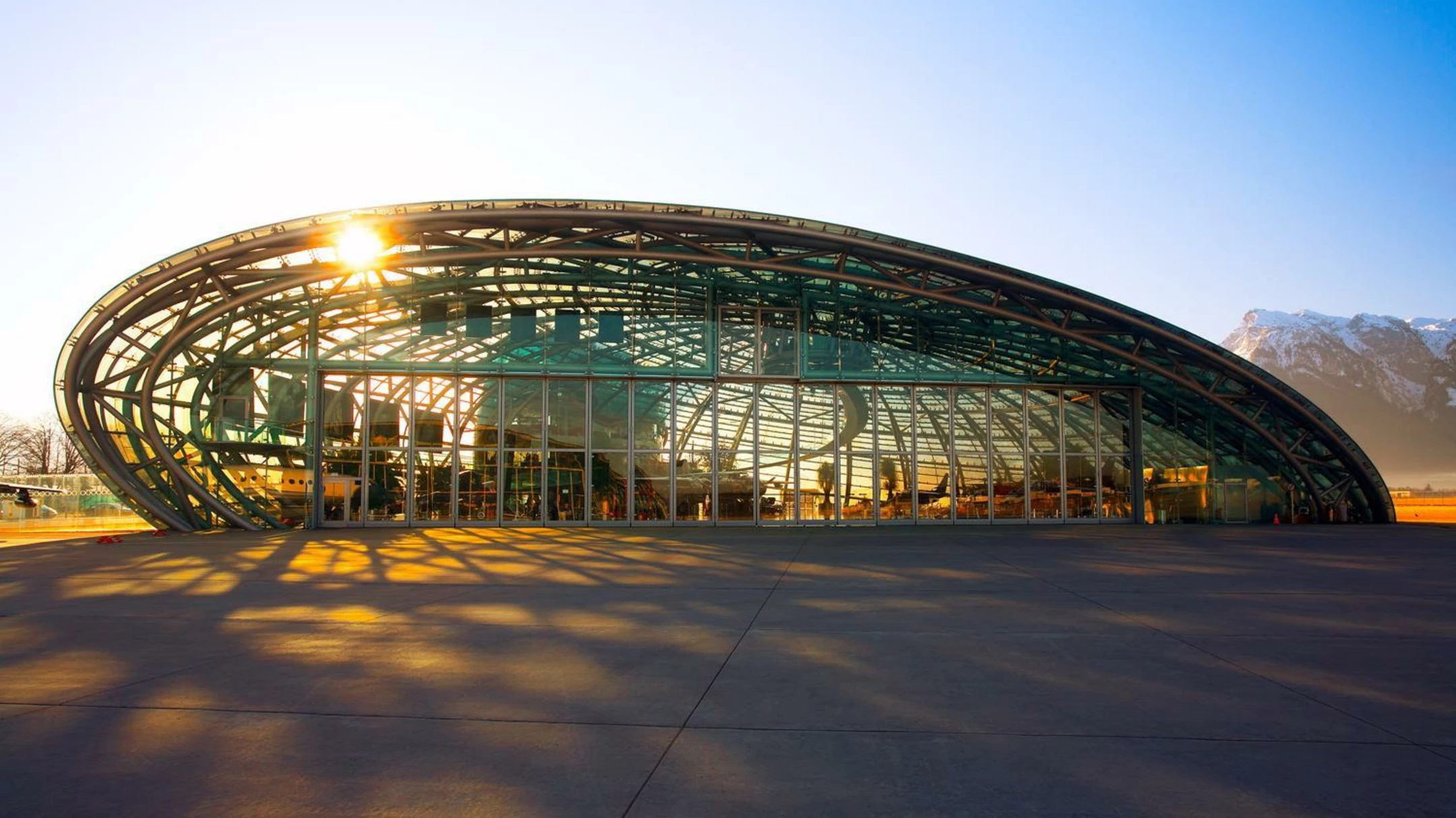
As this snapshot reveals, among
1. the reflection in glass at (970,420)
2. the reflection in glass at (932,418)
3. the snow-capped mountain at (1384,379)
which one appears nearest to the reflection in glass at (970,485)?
the reflection in glass at (970,420)

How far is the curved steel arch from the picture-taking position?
24250 millimetres

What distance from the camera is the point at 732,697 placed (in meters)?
5.69

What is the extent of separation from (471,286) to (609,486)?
691cm

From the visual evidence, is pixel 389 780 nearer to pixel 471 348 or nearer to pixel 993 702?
pixel 993 702

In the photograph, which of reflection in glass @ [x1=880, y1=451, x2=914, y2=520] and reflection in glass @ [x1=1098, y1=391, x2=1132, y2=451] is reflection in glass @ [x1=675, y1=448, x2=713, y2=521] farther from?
reflection in glass @ [x1=1098, y1=391, x2=1132, y2=451]

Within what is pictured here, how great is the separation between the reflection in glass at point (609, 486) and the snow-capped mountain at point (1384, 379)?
122 m

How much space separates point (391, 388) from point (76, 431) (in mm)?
7597

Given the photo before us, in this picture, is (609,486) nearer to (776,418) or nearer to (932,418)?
(776,418)

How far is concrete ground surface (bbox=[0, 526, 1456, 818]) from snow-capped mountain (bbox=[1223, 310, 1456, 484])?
134 metres

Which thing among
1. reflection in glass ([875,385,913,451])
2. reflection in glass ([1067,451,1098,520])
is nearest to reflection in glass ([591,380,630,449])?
reflection in glass ([875,385,913,451])

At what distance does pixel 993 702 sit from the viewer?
5539mm

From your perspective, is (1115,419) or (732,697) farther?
(1115,419)

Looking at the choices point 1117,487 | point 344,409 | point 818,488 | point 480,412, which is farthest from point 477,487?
point 1117,487

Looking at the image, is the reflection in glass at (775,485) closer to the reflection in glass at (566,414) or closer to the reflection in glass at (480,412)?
the reflection in glass at (566,414)
